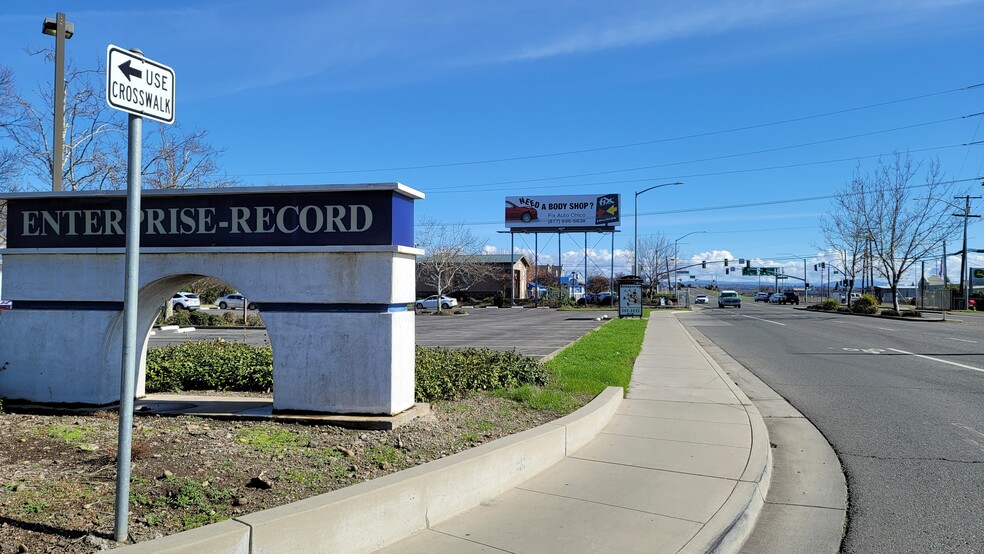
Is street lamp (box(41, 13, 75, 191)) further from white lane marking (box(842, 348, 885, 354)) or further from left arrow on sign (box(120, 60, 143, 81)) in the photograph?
white lane marking (box(842, 348, 885, 354))

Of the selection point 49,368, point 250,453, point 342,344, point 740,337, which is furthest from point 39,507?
point 740,337

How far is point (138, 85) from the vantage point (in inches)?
138

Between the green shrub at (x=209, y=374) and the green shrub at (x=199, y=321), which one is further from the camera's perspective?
the green shrub at (x=199, y=321)

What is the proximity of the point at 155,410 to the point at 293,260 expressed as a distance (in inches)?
83.5

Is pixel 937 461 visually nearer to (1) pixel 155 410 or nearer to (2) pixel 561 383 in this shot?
(2) pixel 561 383

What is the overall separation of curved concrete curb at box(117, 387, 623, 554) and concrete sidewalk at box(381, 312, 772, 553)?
0.11 metres

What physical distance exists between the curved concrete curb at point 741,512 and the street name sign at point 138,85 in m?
4.03

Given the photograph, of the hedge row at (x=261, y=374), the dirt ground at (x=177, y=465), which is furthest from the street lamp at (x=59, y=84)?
the dirt ground at (x=177, y=465)

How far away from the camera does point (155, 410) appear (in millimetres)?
6711

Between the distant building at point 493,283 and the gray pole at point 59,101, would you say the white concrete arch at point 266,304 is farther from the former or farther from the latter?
the distant building at point 493,283

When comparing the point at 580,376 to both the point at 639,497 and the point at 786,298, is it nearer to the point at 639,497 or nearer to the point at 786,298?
the point at 639,497

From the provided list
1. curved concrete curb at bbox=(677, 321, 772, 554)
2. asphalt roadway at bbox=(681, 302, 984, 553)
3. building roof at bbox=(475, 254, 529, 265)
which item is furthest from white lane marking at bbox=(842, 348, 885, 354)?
building roof at bbox=(475, 254, 529, 265)

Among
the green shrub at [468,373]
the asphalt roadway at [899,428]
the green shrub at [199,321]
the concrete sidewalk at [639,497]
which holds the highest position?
the green shrub at [468,373]

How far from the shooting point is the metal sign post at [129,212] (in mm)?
3355
